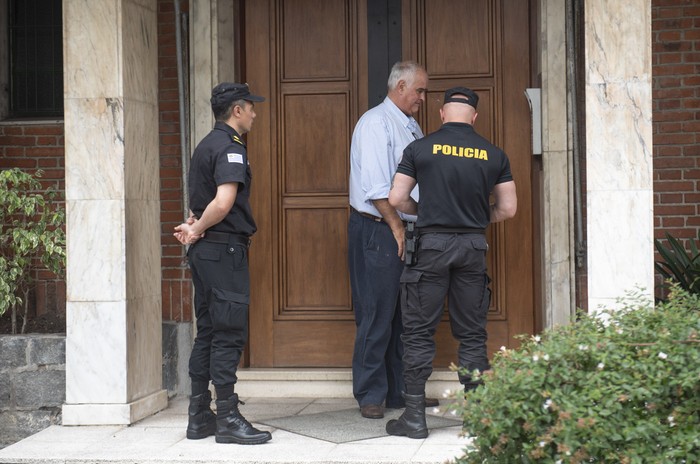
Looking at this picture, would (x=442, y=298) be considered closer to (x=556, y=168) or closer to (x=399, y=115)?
(x=399, y=115)

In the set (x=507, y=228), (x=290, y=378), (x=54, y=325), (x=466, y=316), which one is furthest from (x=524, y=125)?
(x=54, y=325)

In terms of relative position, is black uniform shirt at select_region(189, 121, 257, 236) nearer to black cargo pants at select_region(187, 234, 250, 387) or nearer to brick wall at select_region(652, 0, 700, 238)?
black cargo pants at select_region(187, 234, 250, 387)

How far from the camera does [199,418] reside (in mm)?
6191

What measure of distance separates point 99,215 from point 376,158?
169 centimetres

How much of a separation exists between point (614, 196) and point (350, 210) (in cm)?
205

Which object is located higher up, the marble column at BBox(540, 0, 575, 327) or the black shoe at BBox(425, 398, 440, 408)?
the marble column at BBox(540, 0, 575, 327)

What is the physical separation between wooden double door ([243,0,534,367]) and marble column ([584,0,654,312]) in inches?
55.3

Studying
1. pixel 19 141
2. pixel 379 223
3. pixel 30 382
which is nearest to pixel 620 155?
pixel 379 223

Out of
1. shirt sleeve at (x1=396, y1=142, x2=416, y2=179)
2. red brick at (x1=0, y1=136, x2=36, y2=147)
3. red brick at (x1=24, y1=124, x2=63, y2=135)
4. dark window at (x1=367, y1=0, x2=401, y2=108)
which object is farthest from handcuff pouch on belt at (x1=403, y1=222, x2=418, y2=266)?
red brick at (x1=0, y1=136, x2=36, y2=147)

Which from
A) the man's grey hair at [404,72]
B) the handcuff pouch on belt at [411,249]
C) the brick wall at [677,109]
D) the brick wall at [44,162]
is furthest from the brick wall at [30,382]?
the brick wall at [677,109]

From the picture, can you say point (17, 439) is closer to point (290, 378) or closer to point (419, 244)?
point (290, 378)

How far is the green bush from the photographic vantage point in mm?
3611

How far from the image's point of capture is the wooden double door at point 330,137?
7426 millimetres

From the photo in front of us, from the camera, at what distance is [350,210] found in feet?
24.5
